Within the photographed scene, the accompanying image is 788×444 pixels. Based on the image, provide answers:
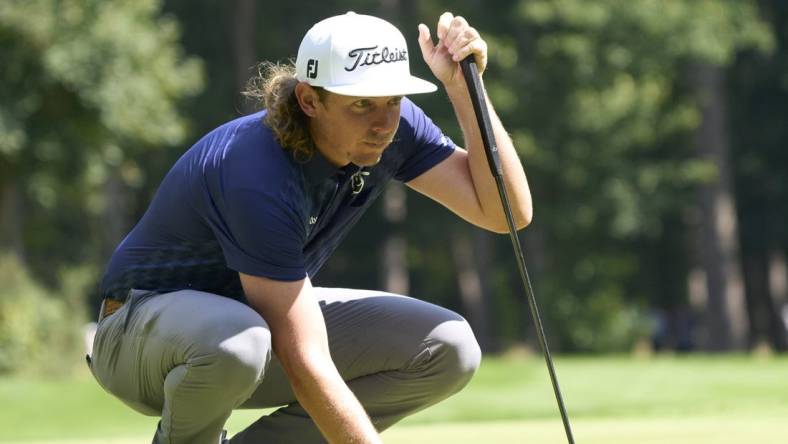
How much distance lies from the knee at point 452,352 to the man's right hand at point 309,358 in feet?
2.31

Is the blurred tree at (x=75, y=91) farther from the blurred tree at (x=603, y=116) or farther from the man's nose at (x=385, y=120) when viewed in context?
the man's nose at (x=385, y=120)

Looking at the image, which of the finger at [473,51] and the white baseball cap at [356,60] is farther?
the finger at [473,51]

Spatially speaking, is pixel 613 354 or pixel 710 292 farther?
pixel 710 292

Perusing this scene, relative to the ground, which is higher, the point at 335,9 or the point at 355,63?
the point at 355,63

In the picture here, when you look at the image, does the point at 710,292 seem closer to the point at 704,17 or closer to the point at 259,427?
the point at 704,17

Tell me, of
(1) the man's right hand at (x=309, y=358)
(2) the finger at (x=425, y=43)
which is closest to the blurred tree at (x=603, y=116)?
(2) the finger at (x=425, y=43)

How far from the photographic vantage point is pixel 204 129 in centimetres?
3119

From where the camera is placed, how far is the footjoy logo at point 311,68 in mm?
4215

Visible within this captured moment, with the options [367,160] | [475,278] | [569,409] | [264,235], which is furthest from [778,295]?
[264,235]

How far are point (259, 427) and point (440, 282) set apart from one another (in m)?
35.4

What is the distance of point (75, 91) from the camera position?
723 inches

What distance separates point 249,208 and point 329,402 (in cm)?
56

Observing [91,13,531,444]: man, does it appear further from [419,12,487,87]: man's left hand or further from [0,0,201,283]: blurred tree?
[0,0,201,283]: blurred tree

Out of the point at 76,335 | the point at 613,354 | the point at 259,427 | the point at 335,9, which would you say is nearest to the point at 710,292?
the point at 613,354
